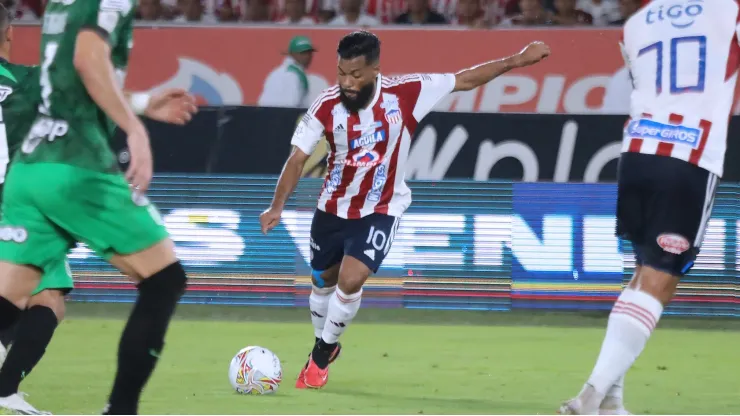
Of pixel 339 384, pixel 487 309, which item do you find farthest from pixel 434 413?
pixel 487 309

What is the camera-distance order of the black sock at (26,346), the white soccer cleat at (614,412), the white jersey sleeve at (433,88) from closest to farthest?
the white soccer cleat at (614,412)
the black sock at (26,346)
the white jersey sleeve at (433,88)

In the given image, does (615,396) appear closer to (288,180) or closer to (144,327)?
(144,327)

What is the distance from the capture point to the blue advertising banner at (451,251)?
34.4ft

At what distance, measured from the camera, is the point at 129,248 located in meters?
4.54

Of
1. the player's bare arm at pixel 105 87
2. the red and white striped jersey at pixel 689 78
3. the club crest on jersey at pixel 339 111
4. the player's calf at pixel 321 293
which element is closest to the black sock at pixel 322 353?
the player's calf at pixel 321 293

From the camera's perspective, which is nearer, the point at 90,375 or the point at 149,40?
the point at 90,375

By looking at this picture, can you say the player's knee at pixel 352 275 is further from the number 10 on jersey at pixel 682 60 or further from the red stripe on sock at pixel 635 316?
the number 10 on jersey at pixel 682 60

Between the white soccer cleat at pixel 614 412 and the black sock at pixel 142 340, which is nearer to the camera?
the black sock at pixel 142 340

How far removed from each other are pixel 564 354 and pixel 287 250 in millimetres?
3004

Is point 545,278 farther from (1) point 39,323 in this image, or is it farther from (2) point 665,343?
(1) point 39,323

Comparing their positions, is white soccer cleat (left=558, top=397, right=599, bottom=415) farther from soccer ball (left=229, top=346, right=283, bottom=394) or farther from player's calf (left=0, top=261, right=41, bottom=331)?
player's calf (left=0, top=261, right=41, bottom=331)

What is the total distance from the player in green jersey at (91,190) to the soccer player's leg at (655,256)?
5.61 feet

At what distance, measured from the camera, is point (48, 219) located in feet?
15.3

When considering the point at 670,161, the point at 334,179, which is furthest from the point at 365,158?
the point at 670,161
